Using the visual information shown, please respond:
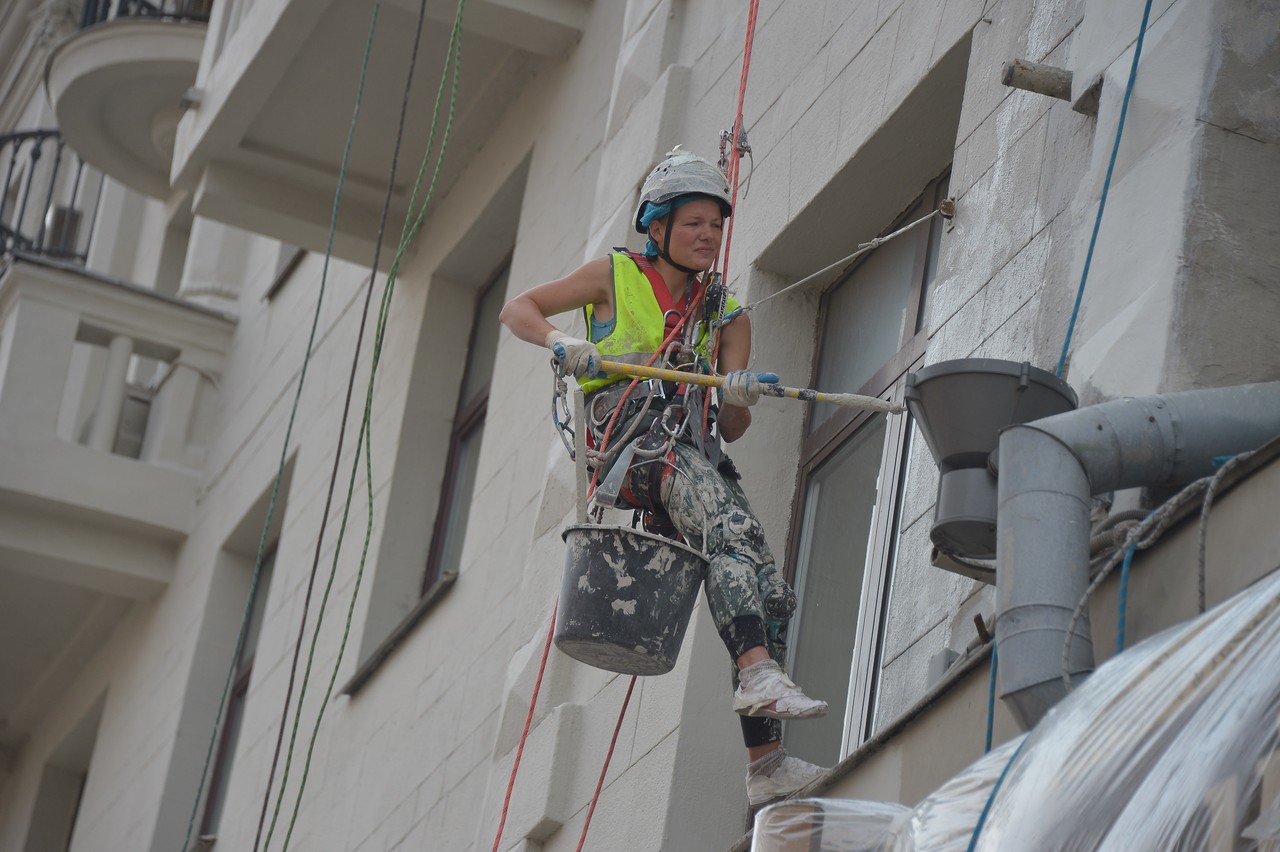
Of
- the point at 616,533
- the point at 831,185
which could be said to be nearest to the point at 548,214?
the point at 831,185

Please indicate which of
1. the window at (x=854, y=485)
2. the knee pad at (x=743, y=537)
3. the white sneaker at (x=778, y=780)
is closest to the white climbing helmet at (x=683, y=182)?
the knee pad at (x=743, y=537)

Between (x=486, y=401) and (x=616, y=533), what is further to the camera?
(x=486, y=401)

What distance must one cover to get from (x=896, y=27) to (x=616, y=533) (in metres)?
2.58

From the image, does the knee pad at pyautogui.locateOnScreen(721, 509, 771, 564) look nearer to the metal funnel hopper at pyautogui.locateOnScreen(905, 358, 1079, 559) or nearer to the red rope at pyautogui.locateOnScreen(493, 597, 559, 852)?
the metal funnel hopper at pyautogui.locateOnScreen(905, 358, 1079, 559)

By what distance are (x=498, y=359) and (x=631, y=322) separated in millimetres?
4969

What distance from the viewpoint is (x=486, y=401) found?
512 inches

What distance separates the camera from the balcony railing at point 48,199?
19406mm

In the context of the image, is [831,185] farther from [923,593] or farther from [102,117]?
[102,117]

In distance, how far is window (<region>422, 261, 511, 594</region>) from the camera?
1277 cm

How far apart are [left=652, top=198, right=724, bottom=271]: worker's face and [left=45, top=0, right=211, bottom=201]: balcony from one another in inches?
382

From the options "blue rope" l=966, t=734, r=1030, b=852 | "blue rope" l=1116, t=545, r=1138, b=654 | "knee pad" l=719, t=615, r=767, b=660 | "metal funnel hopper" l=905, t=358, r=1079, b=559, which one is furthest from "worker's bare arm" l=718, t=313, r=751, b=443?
"blue rope" l=966, t=734, r=1030, b=852

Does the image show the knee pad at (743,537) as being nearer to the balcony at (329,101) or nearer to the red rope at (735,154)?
the red rope at (735,154)

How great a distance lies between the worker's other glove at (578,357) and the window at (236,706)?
845 centimetres

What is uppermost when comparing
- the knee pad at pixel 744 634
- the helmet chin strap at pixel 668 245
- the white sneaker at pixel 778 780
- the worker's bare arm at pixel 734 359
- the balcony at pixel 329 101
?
the balcony at pixel 329 101
